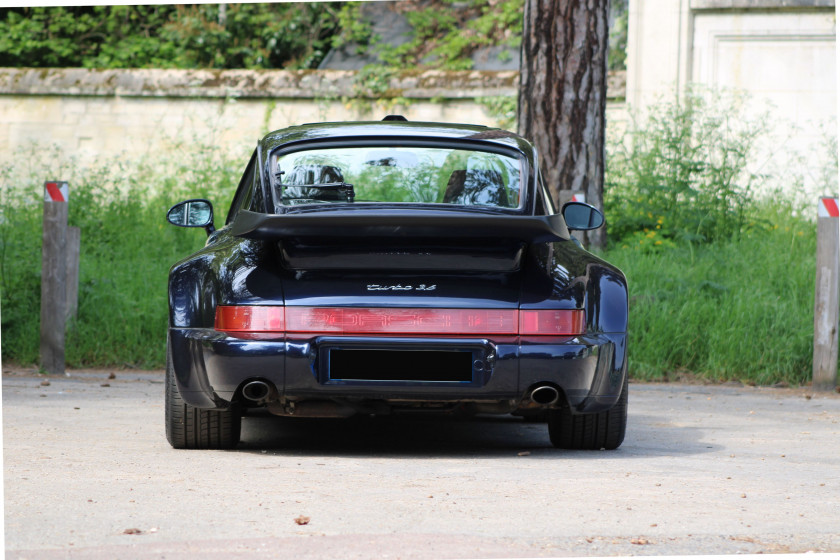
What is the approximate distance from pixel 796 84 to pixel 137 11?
1167cm

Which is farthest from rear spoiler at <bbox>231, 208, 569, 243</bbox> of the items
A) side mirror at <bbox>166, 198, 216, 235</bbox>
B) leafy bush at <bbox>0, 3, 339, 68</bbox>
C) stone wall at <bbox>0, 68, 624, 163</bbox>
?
leafy bush at <bbox>0, 3, 339, 68</bbox>

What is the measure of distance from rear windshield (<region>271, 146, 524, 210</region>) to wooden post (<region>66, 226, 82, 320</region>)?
4211 mm

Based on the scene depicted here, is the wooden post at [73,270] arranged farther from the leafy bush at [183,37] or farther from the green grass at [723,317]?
the leafy bush at [183,37]

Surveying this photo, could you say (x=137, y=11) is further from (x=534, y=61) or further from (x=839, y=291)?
(x=839, y=291)

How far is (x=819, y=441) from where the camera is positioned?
6184 mm

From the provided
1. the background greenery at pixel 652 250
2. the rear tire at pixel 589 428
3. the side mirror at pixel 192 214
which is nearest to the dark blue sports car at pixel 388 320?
the rear tire at pixel 589 428

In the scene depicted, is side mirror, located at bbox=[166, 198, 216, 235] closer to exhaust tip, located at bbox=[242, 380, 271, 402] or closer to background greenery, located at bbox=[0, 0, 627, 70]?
exhaust tip, located at bbox=[242, 380, 271, 402]

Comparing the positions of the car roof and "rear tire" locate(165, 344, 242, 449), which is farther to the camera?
the car roof

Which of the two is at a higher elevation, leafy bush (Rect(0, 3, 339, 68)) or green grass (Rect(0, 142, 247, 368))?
leafy bush (Rect(0, 3, 339, 68))

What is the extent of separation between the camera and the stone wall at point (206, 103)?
1445 cm

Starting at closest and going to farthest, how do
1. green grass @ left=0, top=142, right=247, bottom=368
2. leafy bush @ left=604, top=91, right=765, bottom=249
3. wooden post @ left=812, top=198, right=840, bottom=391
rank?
1. wooden post @ left=812, top=198, right=840, bottom=391
2. green grass @ left=0, top=142, right=247, bottom=368
3. leafy bush @ left=604, top=91, right=765, bottom=249

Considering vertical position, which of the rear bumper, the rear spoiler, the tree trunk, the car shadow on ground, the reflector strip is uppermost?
the tree trunk

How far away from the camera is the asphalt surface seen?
345cm

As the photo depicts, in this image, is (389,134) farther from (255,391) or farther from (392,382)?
(255,391)
